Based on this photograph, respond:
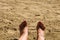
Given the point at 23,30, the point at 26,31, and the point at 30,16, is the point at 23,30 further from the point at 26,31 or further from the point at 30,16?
the point at 30,16

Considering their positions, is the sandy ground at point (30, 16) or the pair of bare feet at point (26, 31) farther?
the sandy ground at point (30, 16)

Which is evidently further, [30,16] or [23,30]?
[30,16]

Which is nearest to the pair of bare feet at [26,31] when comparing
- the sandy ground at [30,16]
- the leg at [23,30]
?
the leg at [23,30]

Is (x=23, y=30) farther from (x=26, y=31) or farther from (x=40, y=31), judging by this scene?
(x=40, y=31)

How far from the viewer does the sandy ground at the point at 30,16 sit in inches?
123

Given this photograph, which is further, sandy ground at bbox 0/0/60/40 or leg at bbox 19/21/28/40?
sandy ground at bbox 0/0/60/40

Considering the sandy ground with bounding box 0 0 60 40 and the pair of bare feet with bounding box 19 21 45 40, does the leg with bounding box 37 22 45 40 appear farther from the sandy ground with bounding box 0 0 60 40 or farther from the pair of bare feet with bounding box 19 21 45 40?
the sandy ground with bounding box 0 0 60 40

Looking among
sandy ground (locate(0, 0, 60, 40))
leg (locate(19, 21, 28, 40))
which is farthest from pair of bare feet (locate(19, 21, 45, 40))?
sandy ground (locate(0, 0, 60, 40))

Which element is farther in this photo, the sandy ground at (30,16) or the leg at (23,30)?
the sandy ground at (30,16)

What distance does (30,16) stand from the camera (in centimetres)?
361

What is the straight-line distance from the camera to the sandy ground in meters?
3.13

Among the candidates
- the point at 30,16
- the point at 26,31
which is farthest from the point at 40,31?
the point at 30,16

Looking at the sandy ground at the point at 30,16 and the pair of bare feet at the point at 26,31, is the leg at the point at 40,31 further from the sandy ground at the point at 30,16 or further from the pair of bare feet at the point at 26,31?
the sandy ground at the point at 30,16

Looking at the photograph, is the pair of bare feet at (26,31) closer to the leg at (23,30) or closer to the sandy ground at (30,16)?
the leg at (23,30)
